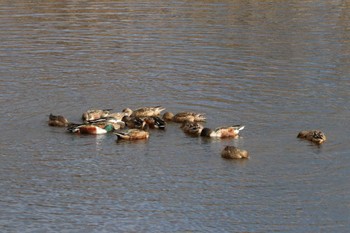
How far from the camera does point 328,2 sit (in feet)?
129

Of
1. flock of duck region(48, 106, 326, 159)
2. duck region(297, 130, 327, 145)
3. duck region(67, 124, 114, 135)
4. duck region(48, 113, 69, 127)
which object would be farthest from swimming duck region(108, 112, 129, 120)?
duck region(297, 130, 327, 145)

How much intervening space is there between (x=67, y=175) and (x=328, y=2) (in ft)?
79.1

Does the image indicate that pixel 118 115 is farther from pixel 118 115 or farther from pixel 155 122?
pixel 155 122

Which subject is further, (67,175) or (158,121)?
(158,121)

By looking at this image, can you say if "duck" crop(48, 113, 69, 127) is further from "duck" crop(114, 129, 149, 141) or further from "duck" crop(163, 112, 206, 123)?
"duck" crop(163, 112, 206, 123)

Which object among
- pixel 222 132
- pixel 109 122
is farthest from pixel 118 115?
pixel 222 132

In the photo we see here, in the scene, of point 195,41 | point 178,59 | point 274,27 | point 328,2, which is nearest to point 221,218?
point 178,59

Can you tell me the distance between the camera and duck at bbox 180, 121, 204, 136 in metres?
19.8

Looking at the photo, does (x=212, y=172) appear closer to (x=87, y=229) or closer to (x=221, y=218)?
(x=221, y=218)

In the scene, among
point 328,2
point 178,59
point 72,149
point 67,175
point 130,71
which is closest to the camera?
point 67,175

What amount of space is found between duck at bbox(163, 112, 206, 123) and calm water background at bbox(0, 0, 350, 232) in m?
0.37

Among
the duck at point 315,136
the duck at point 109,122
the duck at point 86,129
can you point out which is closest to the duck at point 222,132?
the duck at point 315,136

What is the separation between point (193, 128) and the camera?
19828 millimetres

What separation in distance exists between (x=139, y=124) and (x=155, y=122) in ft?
1.09
